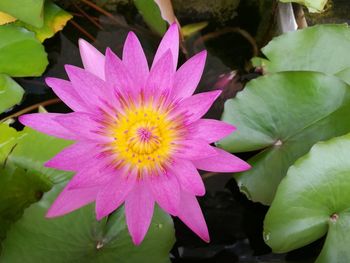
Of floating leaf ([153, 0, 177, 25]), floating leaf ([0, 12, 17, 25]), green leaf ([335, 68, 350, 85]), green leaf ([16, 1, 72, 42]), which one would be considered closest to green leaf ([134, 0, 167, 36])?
floating leaf ([153, 0, 177, 25])

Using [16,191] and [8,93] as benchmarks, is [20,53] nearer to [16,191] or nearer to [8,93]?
[8,93]

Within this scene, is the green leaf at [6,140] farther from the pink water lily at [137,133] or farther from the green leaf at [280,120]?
the green leaf at [280,120]

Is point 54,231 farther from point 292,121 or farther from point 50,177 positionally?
point 292,121

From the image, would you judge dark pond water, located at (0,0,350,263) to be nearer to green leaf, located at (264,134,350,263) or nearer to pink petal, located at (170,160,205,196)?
green leaf, located at (264,134,350,263)

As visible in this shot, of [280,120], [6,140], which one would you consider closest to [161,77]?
[280,120]

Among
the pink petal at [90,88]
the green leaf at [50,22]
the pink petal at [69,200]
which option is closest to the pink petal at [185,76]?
the pink petal at [90,88]

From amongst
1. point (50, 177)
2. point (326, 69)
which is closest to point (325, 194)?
point (326, 69)
